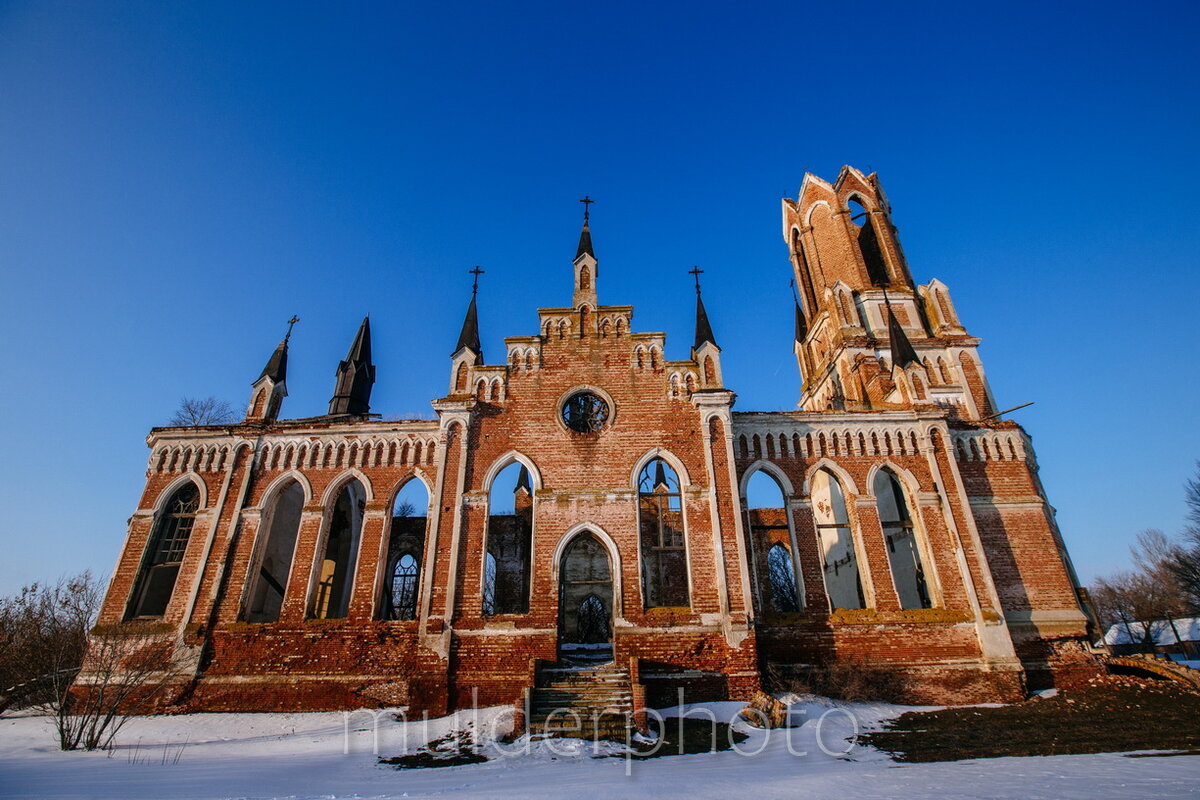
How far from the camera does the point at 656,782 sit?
25.6ft

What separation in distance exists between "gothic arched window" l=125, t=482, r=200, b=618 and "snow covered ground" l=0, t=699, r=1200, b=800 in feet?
14.3

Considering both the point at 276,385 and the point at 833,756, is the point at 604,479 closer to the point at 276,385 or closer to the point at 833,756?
the point at 833,756

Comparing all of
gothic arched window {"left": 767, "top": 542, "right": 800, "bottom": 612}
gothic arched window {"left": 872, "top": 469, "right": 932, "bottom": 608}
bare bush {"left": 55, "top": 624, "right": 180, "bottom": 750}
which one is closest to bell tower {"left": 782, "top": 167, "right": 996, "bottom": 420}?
gothic arched window {"left": 872, "top": 469, "right": 932, "bottom": 608}

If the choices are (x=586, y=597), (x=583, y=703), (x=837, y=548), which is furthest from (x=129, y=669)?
(x=837, y=548)

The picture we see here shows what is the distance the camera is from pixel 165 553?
1772cm

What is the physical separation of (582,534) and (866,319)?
56.1 ft

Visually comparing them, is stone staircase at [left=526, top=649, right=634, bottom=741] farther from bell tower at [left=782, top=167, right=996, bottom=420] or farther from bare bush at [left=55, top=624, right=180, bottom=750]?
bell tower at [left=782, top=167, right=996, bottom=420]

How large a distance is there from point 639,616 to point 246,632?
419 inches

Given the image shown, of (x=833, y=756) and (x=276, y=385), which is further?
(x=276, y=385)

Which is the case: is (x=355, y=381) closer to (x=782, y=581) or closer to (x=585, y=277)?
(x=585, y=277)

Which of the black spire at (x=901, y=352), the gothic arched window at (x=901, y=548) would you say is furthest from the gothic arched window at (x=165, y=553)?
the black spire at (x=901, y=352)

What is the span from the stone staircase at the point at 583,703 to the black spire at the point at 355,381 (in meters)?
15.8

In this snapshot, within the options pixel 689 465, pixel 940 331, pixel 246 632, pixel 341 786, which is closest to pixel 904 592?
pixel 689 465

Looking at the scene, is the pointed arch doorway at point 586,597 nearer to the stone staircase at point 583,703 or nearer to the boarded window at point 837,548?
the boarded window at point 837,548
